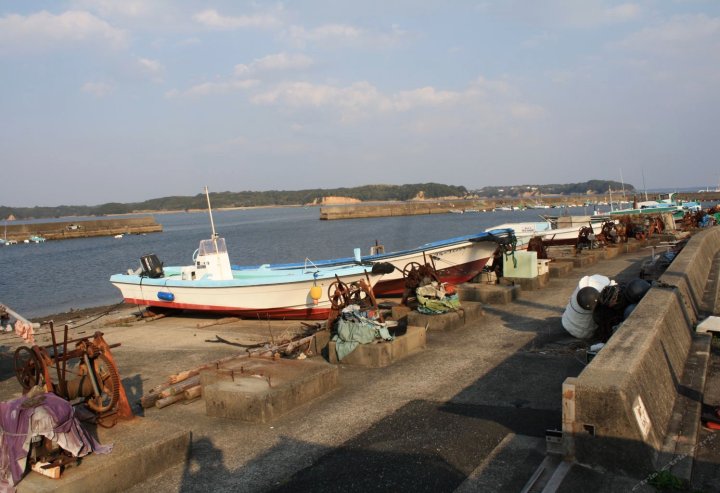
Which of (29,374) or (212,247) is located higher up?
(212,247)

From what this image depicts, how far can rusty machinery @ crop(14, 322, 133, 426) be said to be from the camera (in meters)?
6.35

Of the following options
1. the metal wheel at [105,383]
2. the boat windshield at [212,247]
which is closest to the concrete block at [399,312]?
the metal wheel at [105,383]

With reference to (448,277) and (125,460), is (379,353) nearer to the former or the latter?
(125,460)

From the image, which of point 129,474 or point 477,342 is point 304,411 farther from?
point 477,342

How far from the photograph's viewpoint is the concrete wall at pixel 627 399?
479 centimetres

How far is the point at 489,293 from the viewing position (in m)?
14.0

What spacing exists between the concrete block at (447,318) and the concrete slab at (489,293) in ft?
4.82

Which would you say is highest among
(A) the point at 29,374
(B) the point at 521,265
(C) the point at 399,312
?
(A) the point at 29,374

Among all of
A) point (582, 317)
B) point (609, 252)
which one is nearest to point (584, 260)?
point (609, 252)

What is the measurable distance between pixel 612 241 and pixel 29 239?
364 ft

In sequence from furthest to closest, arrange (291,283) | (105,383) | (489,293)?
(291,283), (489,293), (105,383)

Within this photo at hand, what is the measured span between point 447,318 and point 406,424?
4868 millimetres

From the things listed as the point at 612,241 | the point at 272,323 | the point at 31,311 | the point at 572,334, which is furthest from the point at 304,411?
the point at 31,311

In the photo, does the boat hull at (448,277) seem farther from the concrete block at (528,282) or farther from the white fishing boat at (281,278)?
the concrete block at (528,282)
